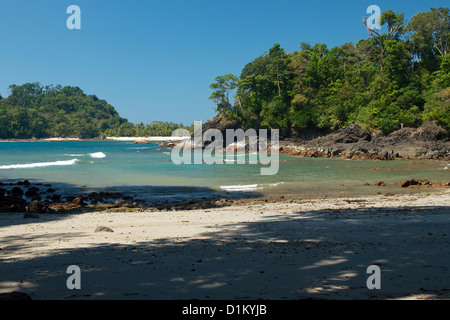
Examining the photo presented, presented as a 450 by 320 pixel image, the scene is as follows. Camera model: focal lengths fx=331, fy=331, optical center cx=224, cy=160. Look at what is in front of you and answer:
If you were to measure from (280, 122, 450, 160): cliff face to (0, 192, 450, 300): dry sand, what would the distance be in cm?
3415

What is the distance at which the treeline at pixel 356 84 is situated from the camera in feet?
159

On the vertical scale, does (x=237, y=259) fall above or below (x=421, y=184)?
above

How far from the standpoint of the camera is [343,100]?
59.2 m

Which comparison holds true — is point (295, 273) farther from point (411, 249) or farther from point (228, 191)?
point (228, 191)

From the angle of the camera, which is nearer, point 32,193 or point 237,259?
point 237,259

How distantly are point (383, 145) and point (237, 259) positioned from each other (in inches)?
1672

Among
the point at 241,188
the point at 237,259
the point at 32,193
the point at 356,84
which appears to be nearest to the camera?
the point at 237,259

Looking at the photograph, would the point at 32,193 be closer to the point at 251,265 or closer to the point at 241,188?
the point at 241,188

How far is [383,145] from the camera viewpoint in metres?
42.6

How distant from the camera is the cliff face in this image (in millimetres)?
38750

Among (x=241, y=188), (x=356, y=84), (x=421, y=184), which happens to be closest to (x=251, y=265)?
(x=241, y=188)
